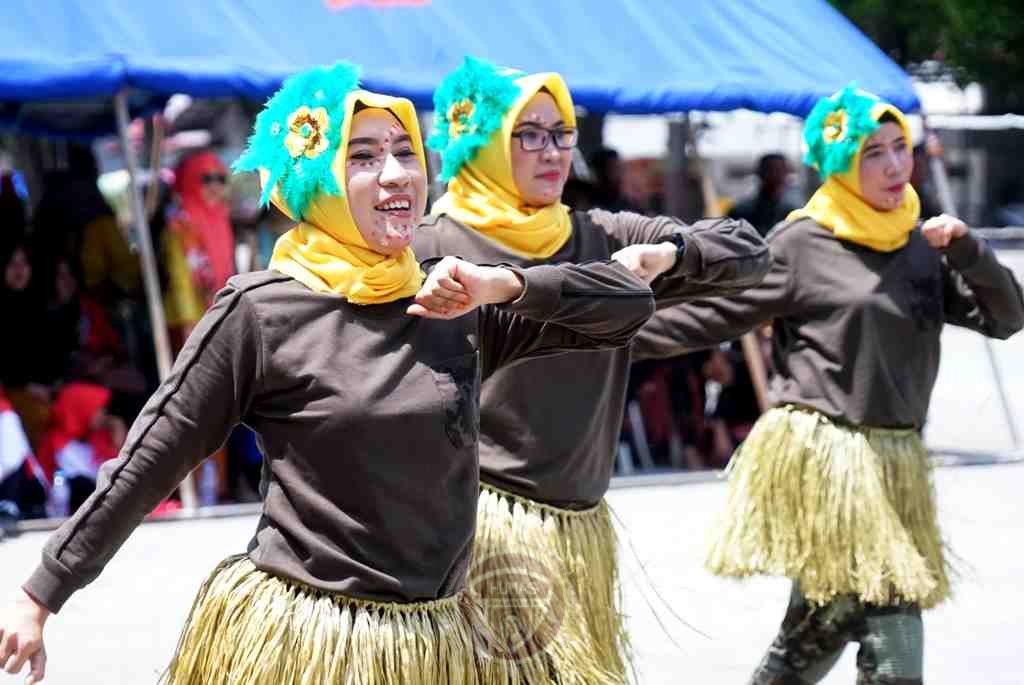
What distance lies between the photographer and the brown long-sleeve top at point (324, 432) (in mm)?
2867

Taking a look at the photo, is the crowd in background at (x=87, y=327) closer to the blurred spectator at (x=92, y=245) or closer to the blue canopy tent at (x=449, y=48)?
the blurred spectator at (x=92, y=245)

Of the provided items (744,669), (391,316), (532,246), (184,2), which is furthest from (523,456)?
(184,2)

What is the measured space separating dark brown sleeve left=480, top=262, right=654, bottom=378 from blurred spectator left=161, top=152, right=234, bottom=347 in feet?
17.4

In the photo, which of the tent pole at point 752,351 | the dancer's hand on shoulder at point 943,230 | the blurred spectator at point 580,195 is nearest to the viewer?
the dancer's hand on shoulder at point 943,230

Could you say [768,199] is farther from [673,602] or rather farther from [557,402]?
[557,402]

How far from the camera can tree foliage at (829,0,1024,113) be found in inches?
603

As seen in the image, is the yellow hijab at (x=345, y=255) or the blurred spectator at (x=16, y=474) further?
the blurred spectator at (x=16, y=474)

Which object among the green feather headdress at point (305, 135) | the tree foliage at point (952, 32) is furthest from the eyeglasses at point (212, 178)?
the tree foliage at point (952, 32)

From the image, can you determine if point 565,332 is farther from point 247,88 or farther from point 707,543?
point 247,88

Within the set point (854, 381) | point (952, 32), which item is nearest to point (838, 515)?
point (854, 381)

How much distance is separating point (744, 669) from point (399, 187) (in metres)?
3.10

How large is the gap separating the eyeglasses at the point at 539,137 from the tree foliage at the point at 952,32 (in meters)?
11.8

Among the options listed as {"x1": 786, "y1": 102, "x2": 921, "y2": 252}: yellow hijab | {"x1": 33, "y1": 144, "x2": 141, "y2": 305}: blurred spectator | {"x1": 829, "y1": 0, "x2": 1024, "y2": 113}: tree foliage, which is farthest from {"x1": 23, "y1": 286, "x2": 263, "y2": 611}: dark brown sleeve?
{"x1": 829, "y1": 0, "x2": 1024, "y2": 113}: tree foliage

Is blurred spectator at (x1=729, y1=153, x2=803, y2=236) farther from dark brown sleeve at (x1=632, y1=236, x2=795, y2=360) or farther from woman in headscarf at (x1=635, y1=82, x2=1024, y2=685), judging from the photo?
dark brown sleeve at (x1=632, y1=236, x2=795, y2=360)
